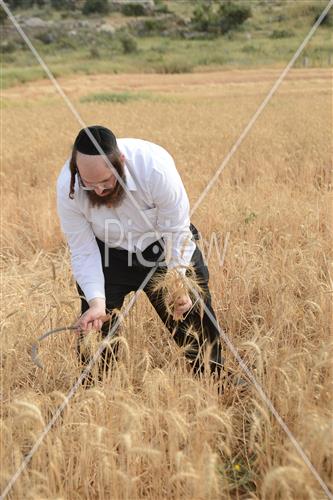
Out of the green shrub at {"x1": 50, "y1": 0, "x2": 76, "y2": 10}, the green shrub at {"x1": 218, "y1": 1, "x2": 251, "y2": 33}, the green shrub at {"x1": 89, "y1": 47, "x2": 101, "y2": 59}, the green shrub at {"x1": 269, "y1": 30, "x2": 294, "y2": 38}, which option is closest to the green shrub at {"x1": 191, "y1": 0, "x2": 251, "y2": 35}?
the green shrub at {"x1": 218, "y1": 1, "x2": 251, "y2": 33}

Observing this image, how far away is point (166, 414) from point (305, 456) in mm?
461

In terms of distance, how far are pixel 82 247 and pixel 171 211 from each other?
1.45 ft

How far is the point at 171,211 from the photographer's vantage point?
2488 millimetres

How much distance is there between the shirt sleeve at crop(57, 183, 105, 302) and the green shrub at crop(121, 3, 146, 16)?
150ft

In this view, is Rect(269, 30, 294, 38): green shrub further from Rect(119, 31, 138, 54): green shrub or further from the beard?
the beard

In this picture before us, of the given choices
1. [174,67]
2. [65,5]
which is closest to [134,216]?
[174,67]

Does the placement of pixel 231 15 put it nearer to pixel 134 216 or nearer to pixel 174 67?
pixel 174 67

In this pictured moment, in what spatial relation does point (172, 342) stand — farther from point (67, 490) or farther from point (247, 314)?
point (67, 490)

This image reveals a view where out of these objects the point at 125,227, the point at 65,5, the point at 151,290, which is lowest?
the point at 65,5

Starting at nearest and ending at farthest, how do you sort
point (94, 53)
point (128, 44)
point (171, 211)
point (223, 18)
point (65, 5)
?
point (171, 211), point (94, 53), point (128, 44), point (223, 18), point (65, 5)

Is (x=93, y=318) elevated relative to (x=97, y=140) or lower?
lower

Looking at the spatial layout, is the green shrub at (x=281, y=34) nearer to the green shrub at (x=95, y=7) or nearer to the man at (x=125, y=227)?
the green shrub at (x=95, y=7)

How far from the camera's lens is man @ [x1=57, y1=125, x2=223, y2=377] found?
2.28 meters

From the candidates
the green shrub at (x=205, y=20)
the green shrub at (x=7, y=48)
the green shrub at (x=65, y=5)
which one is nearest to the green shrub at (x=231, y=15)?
the green shrub at (x=205, y=20)
